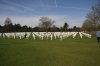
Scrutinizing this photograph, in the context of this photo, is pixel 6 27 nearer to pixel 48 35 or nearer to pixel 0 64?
pixel 48 35

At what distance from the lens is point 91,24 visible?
197 feet

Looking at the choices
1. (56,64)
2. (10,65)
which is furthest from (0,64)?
(56,64)

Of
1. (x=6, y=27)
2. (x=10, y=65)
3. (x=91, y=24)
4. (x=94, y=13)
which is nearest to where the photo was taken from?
(x=10, y=65)

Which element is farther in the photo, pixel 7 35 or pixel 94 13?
pixel 94 13

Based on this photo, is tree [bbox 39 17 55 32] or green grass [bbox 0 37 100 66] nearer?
green grass [bbox 0 37 100 66]

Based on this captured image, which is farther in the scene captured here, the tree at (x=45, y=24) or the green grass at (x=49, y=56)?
the tree at (x=45, y=24)

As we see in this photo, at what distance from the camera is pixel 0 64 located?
10.2 meters

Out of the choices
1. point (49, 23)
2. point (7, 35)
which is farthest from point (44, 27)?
point (7, 35)

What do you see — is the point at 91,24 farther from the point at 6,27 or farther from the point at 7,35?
the point at 6,27

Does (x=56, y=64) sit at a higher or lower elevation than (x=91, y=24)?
lower

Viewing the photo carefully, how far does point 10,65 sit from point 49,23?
111034 millimetres

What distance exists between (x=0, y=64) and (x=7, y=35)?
129ft

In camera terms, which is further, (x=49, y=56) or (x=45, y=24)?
(x=45, y=24)

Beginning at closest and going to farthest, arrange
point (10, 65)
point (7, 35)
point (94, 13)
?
1. point (10, 65)
2. point (7, 35)
3. point (94, 13)
